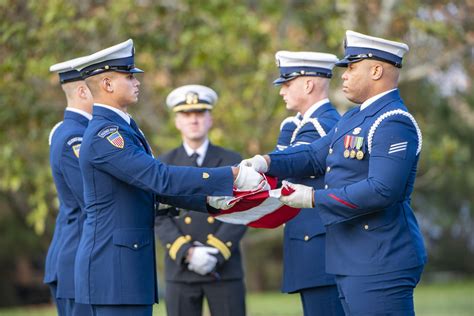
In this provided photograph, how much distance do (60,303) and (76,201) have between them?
79cm

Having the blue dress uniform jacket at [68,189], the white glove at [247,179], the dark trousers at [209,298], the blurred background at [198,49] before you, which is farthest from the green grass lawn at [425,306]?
the white glove at [247,179]

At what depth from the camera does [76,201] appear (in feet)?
21.7

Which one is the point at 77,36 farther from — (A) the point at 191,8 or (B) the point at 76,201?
(B) the point at 76,201

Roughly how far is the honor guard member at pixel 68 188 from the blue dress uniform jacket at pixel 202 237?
0.97 meters

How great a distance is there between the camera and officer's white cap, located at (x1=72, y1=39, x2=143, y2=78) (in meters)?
5.66

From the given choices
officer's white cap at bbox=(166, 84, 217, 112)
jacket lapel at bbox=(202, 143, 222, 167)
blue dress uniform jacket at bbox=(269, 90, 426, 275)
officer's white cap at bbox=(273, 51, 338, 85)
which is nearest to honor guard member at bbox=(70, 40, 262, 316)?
blue dress uniform jacket at bbox=(269, 90, 426, 275)

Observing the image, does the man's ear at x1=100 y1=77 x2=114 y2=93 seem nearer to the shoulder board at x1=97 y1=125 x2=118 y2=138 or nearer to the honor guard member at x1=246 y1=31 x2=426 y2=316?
the shoulder board at x1=97 y1=125 x2=118 y2=138

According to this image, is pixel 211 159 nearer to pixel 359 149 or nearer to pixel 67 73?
pixel 67 73

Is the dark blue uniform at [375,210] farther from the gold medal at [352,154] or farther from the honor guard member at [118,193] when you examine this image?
the honor guard member at [118,193]

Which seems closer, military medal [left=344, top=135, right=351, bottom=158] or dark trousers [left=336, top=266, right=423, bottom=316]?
dark trousers [left=336, top=266, right=423, bottom=316]

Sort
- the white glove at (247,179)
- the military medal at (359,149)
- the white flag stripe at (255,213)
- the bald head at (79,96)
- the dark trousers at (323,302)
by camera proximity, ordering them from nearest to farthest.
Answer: the military medal at (359,149) < the white glove at (247,179) < the white flag stripe at (255,213) < the dark trousers at (323,302) < the bald head at (79,96)

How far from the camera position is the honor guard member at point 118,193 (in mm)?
5457

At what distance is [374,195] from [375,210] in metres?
0.13

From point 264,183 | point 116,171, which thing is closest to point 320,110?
point 264,183
